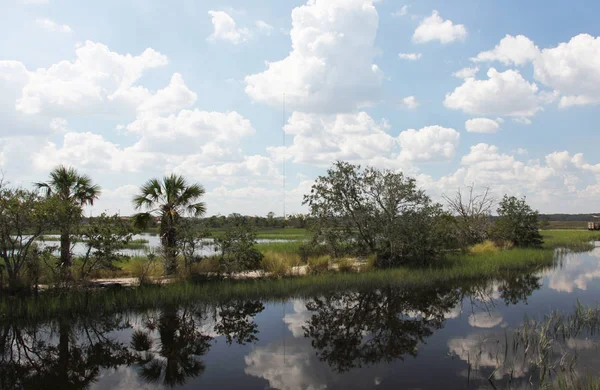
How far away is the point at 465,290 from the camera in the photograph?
16766 mm

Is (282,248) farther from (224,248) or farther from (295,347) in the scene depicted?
(295,347)

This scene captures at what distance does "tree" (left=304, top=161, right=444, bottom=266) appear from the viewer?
21125 millimetres

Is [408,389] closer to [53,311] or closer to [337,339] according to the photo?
[337,339]

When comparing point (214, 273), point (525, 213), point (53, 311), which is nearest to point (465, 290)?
point (214, 273)

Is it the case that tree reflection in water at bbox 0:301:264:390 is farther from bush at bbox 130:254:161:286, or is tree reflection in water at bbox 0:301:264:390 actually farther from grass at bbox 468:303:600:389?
grass at bbox 468:303:600:389

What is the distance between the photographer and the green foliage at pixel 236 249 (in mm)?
17031

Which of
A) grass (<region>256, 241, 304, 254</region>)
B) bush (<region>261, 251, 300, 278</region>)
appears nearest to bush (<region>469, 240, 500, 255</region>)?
grass (<region>256, 241, 304, 254</region>)

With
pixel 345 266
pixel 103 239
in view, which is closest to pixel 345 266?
pixel 345 266

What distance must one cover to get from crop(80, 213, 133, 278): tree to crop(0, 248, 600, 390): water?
301 centimetres

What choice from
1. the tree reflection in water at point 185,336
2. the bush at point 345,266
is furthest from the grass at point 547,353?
the bush at point 345,266

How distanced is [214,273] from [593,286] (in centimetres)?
1667

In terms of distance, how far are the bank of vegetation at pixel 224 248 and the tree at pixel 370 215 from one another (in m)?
0.06

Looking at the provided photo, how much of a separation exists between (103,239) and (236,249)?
509cm

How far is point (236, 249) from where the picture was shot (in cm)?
1706
